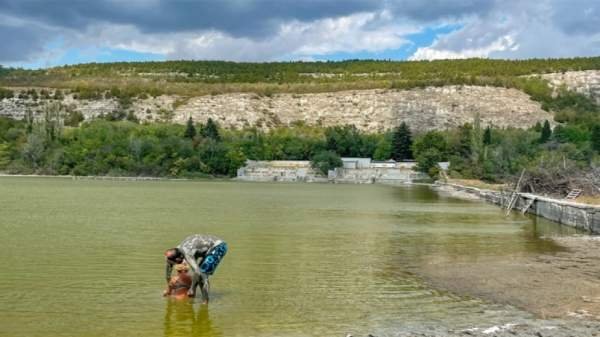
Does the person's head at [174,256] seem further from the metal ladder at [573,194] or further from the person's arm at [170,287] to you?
the metal ladder at [573,194]

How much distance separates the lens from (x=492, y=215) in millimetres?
42812

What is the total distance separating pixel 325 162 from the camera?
111125 millimetres

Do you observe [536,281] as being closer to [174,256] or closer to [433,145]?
[174,256]

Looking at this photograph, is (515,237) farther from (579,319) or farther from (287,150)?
(287,150)

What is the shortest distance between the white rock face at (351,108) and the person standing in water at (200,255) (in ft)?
430

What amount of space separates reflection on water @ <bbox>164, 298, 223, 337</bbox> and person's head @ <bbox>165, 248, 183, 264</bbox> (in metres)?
0.78

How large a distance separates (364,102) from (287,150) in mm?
40568

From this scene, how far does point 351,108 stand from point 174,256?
142 metres

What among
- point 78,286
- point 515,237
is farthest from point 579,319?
point 515,237

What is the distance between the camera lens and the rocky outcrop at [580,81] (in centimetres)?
15541

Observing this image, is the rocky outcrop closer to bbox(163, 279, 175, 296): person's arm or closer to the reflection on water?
bbox(163, 279, 175, 296): person's arm

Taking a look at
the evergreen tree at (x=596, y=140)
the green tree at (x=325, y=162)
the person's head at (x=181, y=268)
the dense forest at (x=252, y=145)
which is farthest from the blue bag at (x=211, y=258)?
the green tree at (x=325, y=162)

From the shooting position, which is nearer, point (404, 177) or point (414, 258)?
point (414, 258)

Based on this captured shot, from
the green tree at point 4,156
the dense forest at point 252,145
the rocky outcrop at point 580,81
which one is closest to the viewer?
the dense forest at point 252,145
